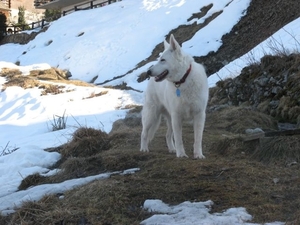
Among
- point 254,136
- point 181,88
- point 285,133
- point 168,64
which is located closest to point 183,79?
point 181,88

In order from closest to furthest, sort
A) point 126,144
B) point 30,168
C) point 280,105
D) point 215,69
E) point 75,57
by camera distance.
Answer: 1. point 30,168
2. point 126,144
3. point 280,105
4. point 215,69
5. point 75,57

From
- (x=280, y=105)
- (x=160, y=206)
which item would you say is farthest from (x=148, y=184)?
(x=280, y=105)

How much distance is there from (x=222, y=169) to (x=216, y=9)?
73.0 ft

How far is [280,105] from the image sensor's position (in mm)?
9070

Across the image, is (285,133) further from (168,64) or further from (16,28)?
(16,28)

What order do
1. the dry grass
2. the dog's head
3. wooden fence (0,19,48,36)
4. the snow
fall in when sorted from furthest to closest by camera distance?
wooden fence (0,19,48,36)
the dog's head
the snow
the dry grass

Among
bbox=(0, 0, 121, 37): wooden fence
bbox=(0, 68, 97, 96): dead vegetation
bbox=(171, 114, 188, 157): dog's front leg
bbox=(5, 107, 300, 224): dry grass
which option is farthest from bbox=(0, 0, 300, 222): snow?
bbox=(0, 0, 121, 37): wooden fence

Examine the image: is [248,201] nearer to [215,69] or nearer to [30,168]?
[30,168]

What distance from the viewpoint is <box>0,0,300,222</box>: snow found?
18.0 ft

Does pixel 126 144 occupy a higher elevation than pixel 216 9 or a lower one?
lower

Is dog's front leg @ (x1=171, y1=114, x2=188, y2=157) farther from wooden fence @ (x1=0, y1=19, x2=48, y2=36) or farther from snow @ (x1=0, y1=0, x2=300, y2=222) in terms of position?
wooden fence @ (x1=0, y1=19, x2=48, y2=36)

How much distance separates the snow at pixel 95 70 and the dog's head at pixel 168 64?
1348mm

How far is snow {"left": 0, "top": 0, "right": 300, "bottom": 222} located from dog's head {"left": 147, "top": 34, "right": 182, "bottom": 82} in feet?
4.42

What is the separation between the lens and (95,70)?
26969mm
